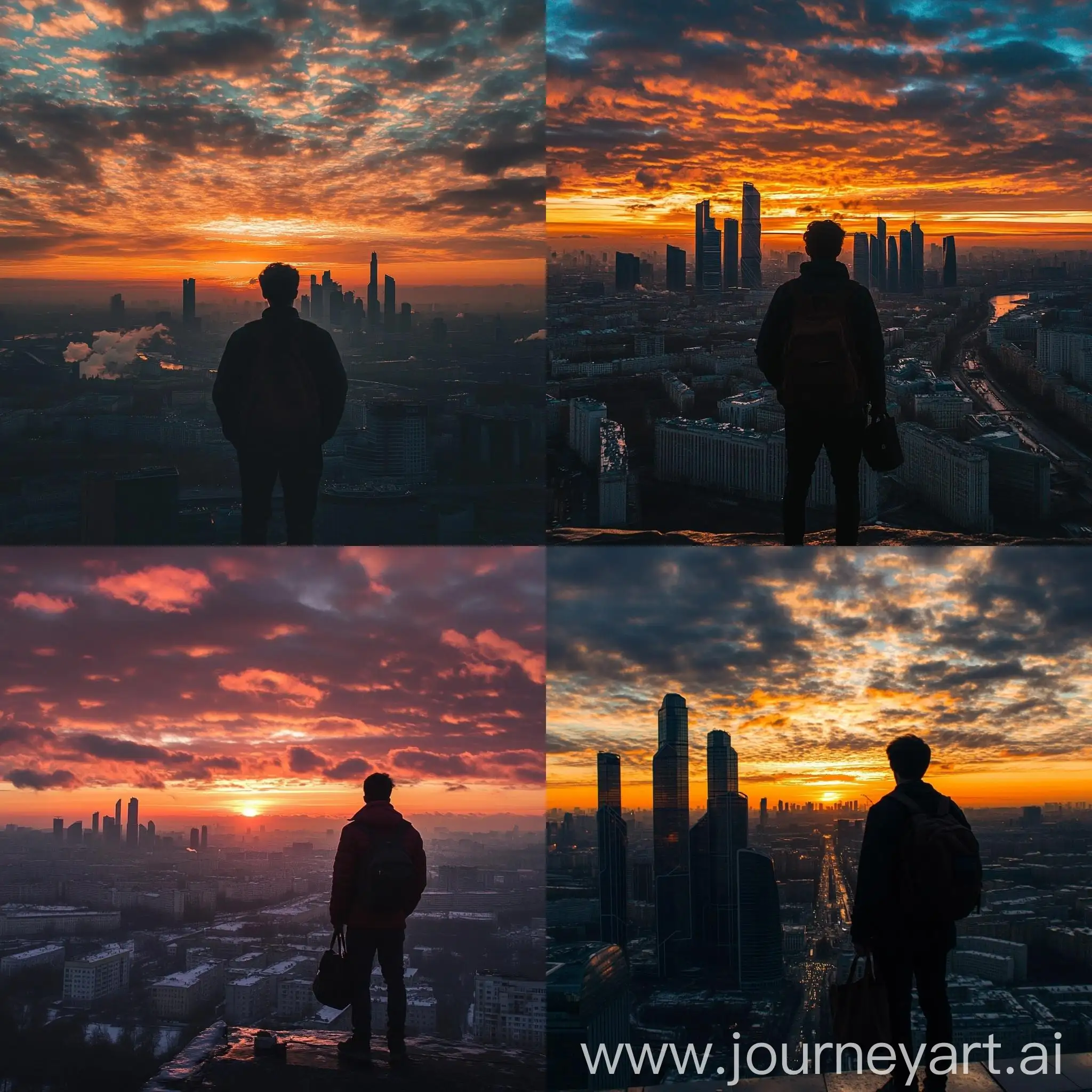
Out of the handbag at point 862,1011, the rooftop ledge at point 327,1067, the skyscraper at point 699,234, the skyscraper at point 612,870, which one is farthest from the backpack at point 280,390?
the handbag at point 862,1011

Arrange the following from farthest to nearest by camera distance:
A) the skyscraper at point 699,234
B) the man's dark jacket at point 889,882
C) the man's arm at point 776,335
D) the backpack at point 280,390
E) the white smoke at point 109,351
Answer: the skyscraper at point 699,234 → the white smoke at point 109,351 → the backpack at point 280,390 → the man's arm at point 776,335 → the man's dark jacket at point 889,882

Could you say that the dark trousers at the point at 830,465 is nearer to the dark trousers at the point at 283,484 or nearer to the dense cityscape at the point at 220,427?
the dense cityscape at the point at 220,427

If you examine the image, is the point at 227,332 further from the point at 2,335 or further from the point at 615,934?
the point at 615,934

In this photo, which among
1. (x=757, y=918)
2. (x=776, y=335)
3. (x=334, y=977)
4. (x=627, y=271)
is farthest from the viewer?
(x=627, y=271)

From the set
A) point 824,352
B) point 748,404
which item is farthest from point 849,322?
point 748,404

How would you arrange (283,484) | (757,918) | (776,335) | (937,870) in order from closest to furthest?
(937,870) → (776,335) → (283,484) → (757,918)

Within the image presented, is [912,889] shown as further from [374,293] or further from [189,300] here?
[189,300]

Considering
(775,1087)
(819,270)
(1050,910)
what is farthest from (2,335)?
(1050,910)
